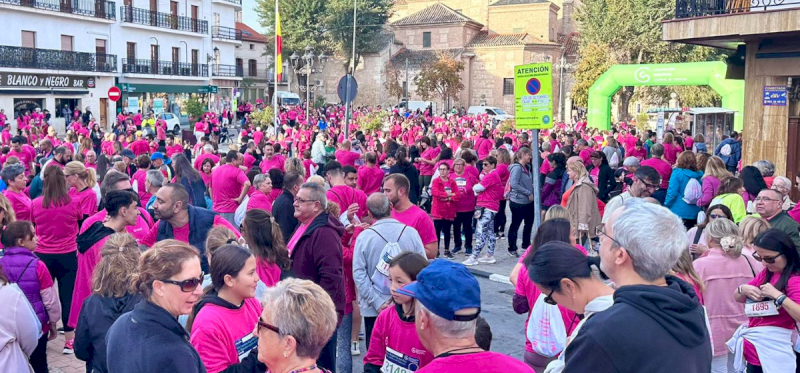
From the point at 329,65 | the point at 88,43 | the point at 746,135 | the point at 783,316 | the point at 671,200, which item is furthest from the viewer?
the point at 329,65

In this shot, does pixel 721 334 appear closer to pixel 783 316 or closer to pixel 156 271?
pixel 783 316

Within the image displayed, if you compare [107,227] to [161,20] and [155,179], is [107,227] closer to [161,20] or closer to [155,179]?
[155,179]

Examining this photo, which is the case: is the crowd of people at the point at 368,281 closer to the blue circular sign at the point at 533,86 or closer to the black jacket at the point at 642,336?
the black jacket at the point at 642,336

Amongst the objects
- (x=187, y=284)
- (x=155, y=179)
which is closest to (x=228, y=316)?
(x=187, y=284)

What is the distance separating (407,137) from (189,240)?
49.7 feet

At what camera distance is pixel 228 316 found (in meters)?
3.61

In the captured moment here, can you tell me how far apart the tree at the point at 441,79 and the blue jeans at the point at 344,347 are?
4996cm

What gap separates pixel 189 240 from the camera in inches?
238

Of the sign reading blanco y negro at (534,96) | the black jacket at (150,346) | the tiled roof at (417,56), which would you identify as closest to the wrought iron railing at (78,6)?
the tiled roof at (417,56)

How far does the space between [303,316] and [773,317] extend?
3403 millimetres

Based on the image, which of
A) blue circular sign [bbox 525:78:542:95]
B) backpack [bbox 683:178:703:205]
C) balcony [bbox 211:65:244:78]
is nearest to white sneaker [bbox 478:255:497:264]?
backpack [bbox 683:178:703:205]

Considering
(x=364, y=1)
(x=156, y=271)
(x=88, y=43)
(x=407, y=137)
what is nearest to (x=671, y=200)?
(x=156, y=271)

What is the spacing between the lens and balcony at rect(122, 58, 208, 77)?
43.4 m

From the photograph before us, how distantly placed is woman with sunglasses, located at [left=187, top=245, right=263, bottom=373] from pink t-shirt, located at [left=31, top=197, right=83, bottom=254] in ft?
12.9
